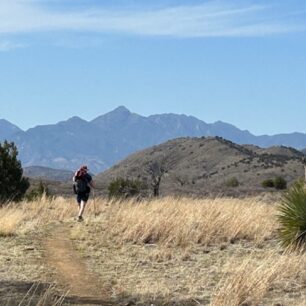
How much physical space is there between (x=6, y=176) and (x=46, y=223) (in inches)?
441

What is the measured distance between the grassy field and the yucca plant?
40 cm

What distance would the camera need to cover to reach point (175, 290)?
29.3 feet

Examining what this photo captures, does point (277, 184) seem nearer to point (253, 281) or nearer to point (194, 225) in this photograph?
point (194, 225)

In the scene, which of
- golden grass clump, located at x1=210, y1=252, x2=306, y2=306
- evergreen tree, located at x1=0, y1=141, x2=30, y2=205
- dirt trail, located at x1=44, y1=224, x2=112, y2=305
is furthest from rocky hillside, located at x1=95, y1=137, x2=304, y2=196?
golden grass clump, located at x1=210, y1=252, x2=306, y2=306

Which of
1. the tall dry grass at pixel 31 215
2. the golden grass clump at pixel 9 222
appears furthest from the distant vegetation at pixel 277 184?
the golden grass clump at pixel 9 222

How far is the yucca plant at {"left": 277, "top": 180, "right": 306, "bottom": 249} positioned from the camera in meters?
12.0

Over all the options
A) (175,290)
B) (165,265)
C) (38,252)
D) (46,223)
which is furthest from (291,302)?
(46,223)

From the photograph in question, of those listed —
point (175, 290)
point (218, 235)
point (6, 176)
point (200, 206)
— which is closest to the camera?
point (175, 290)

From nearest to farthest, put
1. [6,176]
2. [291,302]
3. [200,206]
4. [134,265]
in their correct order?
[291,302]
[134,265]
[200,206]
[6,176]

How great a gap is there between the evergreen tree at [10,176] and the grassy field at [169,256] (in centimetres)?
922

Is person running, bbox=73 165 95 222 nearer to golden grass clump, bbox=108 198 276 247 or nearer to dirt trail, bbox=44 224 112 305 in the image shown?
golden grass clump, bbox=108 198 276 247

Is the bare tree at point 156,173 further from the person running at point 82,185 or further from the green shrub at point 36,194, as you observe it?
the person running at point 82,185

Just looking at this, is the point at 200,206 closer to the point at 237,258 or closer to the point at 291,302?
the point at 237,258

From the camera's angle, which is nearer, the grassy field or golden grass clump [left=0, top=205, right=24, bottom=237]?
the grassy field
